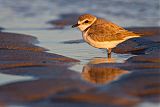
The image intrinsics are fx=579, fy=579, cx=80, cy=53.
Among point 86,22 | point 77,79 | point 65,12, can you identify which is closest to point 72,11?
point 65,12

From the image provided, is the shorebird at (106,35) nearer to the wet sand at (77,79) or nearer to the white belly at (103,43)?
the white belly at (103,43)

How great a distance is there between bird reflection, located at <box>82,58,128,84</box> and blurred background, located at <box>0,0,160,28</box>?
234 inches

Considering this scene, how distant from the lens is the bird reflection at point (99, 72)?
30.7ft

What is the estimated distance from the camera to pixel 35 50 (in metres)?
12.7

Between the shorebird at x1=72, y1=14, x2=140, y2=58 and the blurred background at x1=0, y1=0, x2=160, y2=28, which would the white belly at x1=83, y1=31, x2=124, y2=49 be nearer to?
the shorebird at x1=72, y1=14, x2=140, y2=58

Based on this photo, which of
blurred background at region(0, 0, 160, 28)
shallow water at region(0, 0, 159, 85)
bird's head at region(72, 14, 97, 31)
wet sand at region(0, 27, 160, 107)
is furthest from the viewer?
blurred background at region(0, 0, 160, 28)

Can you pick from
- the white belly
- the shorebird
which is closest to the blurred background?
the shorebird

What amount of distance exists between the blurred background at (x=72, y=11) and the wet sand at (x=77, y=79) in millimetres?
4235

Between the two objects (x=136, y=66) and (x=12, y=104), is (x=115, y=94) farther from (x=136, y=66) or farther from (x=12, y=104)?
(x=136, y=66)

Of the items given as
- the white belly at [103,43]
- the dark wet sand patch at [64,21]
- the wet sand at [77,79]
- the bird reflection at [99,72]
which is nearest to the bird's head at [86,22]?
the white belly at [103,43]

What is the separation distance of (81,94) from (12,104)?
0.97 m

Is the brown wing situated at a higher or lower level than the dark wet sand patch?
lower

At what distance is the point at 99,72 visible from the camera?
1010cm

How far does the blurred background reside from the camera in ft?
56.5
